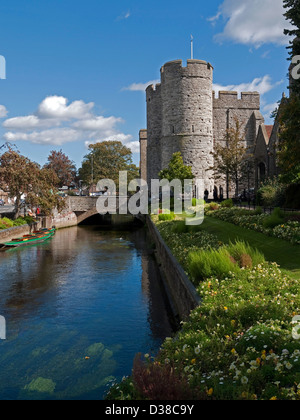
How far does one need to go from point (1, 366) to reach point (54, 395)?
232 cm

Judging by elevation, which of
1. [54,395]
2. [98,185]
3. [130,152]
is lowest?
[54,395]

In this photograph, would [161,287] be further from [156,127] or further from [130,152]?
[130,152]

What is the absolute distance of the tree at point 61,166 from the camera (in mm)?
93812

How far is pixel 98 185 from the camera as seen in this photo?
267 feet

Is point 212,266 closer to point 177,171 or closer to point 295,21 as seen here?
point 295,21

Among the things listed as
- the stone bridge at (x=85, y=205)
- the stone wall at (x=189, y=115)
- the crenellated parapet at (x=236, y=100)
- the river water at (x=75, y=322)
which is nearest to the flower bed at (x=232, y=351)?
the river water at (x=75, y=322)

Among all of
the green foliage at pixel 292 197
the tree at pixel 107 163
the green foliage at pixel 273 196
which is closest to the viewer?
the green foliage at pixel 292 197

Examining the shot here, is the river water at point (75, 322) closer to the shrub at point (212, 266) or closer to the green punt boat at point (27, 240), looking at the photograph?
the shrub at point (212, 266)

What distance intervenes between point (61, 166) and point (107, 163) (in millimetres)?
18164

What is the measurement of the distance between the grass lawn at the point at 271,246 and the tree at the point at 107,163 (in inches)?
2358

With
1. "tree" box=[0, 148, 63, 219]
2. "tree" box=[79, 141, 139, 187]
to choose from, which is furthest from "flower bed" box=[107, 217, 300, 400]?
"tree" box=[79, 141, 139, 187]

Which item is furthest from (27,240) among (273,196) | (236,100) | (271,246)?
(236,100)

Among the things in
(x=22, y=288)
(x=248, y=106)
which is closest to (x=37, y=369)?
(x=22, y=288)

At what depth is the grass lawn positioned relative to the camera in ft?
39.1
